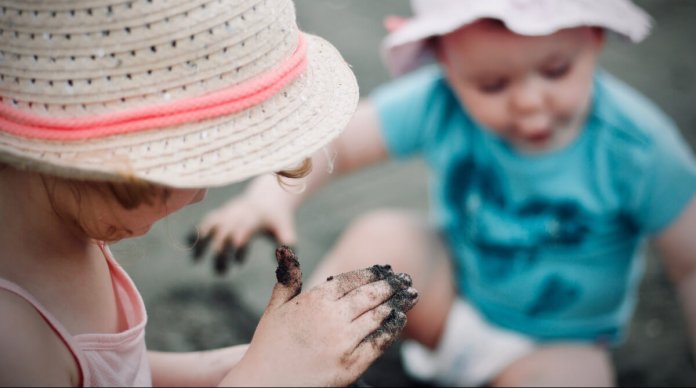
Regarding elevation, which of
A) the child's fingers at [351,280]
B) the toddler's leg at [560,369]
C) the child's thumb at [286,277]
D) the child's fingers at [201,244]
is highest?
the child's thumb at [286,277]

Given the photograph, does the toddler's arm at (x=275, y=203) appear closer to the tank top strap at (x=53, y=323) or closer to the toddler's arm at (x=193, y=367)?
the toddler's arm at (x=193, y=367)

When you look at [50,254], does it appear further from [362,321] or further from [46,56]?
[362,321]

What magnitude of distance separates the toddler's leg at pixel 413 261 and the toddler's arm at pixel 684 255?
1.45ft

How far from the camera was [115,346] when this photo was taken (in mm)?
958

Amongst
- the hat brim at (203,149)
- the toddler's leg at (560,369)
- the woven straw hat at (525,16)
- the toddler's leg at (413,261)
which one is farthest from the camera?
the toddler's leg at (413,261)

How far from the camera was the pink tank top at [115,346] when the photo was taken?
84cm

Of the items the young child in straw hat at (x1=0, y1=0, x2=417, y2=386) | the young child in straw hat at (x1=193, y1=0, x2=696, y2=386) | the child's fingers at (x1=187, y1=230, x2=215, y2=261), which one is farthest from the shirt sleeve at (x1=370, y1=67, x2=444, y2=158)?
the young child in straw hat at (x1=0, y1=0, x2=417, y2=386)

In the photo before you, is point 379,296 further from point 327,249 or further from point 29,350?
point 327,249

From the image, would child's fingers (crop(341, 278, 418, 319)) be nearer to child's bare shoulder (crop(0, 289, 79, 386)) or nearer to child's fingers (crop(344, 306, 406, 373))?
child's fingers (crop(344, 306, 406, 373))

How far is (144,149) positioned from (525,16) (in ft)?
2.57

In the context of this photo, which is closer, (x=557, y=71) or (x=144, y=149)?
(x=144, y=149)

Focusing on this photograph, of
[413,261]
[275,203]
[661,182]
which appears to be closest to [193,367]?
[275,203]

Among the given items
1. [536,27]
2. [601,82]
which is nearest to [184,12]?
[536,27]

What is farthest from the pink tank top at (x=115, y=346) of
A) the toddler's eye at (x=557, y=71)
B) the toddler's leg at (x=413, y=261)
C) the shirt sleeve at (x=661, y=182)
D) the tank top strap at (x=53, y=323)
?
the shirt sleeve at (x=661, y=182)
